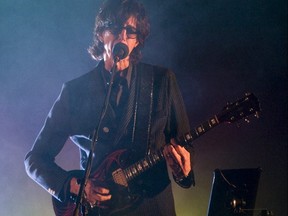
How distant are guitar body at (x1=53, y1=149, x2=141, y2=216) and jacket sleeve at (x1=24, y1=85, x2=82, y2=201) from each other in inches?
4.5

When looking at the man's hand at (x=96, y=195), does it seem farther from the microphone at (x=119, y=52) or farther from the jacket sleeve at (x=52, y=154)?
the microphone at (x=119, y=52)

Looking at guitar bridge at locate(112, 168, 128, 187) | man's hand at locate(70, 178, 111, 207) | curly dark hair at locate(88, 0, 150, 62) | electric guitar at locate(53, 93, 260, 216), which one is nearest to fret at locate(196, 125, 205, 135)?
electric guitar at locate(53, 93, 260, 216)

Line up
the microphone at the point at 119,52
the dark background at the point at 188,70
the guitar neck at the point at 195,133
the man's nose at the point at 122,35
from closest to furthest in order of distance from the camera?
1. the microphone at the point at 119,52
2. the guitar neck at the point at 195,133
3. the man's nose at the point at 122,35
4. the dark background at the point at 188,70

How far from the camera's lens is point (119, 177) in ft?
6.20

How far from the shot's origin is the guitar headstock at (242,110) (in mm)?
2025

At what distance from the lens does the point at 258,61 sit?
3.00 metres

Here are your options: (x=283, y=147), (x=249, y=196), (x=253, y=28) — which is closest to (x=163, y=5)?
(x=253, y=28)

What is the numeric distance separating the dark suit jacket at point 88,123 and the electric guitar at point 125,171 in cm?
7

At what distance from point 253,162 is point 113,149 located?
141 cm

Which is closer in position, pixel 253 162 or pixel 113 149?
pixel 113 149

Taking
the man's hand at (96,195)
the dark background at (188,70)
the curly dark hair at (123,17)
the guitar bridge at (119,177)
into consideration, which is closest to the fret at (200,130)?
the guitar bridge at (119,177)

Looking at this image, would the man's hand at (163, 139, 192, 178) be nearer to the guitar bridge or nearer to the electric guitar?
the electric guitar

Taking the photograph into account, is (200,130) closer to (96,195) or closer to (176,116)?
(176,116)

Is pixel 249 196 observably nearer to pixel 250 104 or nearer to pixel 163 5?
pixel 250 104
